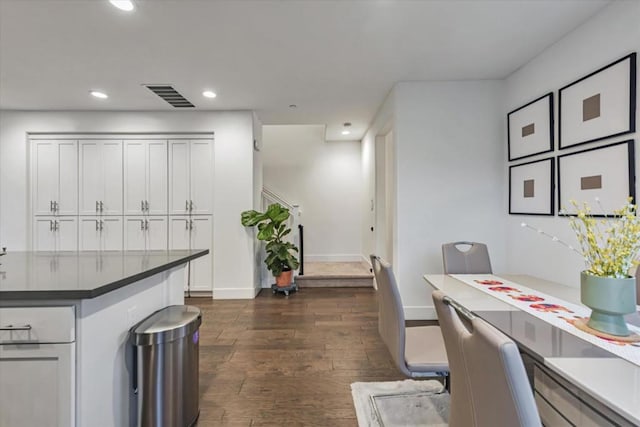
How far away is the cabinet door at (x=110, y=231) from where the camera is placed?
14.9ft

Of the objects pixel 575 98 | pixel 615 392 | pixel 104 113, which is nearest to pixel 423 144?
pixel 575 98

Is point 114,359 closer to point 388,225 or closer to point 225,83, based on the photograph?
point 225,83

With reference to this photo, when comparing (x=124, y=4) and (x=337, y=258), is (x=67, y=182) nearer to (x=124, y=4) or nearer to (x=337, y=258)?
(x=124, y=4)

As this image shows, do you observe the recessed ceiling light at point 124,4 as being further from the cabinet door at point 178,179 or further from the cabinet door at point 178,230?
the cabinet door at point 178,230

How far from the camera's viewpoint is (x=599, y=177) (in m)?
2.26

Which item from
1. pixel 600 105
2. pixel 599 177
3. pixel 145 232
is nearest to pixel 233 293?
pixel 145 232

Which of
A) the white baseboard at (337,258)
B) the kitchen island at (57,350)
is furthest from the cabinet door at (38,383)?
the white baseboard at (337,258)

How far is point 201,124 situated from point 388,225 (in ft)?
10.9

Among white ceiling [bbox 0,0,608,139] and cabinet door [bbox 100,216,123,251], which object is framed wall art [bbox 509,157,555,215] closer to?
white ceiling [bbox 0,0,608,139]

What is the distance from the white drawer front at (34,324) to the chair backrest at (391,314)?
4.83 feet

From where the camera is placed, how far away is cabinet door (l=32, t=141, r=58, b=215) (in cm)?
453

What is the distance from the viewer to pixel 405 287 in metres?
3.62

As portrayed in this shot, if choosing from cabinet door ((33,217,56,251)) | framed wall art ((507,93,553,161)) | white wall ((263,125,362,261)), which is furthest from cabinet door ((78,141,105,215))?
framed wall art ((507,93,553,161))

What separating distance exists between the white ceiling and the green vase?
200cm
